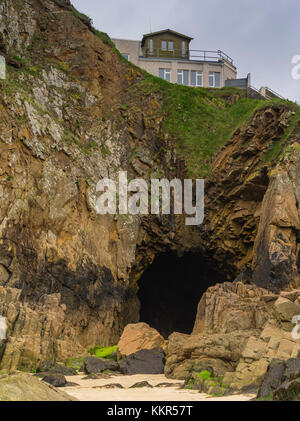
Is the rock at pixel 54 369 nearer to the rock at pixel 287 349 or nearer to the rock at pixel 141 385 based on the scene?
the rock at pixel 141 385

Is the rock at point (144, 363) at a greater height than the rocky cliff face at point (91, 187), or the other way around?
the rocky cliff face at point (91, 187)

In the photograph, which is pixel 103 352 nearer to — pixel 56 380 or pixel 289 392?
pixel 56 380

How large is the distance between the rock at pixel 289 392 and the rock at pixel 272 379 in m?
1.23

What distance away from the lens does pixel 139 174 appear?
3503cm

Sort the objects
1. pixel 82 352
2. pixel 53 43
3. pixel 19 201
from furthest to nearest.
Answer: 1. pixel 53 43
2. pixel 19 201
3. pixel 82 352

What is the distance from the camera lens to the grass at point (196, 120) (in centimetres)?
3588

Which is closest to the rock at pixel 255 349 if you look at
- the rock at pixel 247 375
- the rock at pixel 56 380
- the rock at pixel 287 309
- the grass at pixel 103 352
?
the rock at pixel 247 375

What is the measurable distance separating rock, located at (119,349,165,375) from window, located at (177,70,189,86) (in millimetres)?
34616

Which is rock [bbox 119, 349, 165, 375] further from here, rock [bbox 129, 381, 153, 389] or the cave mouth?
the cave mouth

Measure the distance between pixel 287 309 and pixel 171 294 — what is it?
23.5 m

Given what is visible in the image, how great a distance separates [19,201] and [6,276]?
4.10m

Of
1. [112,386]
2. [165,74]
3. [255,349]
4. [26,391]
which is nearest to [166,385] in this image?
[112,386]

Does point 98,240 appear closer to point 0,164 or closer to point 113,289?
point 113,289
